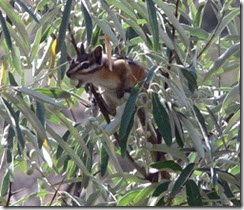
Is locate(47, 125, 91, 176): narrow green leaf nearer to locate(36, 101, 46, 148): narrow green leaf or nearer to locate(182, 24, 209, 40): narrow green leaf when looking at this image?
locate(36, 101, 46, 148): narrow green leaf

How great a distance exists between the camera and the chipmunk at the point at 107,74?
90.6 inches

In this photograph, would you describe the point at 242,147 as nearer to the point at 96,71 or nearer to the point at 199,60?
the point at 199,60

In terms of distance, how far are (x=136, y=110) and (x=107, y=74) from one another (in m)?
0.64

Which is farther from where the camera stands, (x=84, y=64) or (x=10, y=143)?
(x=84, y=64)

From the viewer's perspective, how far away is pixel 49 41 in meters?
2.15

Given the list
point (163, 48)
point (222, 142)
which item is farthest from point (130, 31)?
point (222, 142)

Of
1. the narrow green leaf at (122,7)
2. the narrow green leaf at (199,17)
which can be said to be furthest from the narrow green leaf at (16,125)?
the narrow green leaf at (199,17)

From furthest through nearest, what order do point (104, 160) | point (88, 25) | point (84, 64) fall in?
point (84, 64) → point (104, 160) → point (88, 25)

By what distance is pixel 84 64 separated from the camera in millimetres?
2439

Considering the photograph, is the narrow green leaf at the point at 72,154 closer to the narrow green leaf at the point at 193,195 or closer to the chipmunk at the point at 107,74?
the narrow green leaf at the point at 193,195

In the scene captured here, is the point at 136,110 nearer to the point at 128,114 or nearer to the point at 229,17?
the point at 128,114

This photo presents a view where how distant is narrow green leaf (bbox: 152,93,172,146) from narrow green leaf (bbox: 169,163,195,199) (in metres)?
0.09

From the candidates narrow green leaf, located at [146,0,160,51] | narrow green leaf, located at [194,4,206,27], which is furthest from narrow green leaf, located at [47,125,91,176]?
narrow green leaf, located at [194,4,206,27]

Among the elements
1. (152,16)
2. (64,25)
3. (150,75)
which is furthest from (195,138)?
(64,25)
